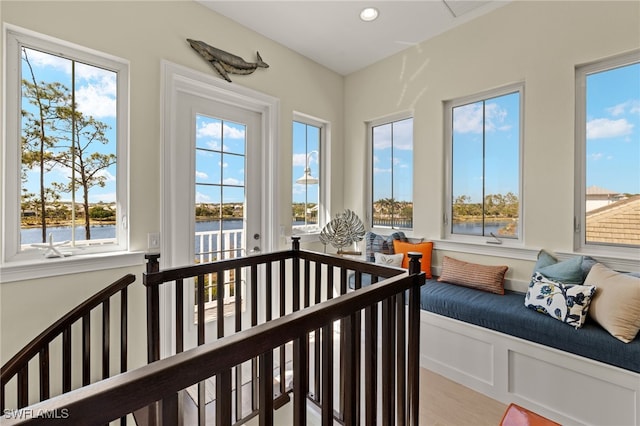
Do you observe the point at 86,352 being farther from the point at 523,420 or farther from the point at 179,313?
the point at 523,420

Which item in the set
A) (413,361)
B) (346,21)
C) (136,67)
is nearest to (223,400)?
(413,361)

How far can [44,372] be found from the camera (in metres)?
1.48

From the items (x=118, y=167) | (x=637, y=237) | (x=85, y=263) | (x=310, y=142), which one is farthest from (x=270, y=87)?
(x=637, y=237)

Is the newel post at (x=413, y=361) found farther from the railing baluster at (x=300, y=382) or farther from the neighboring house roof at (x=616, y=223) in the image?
the neighboring house roof at (x=616, y=223)

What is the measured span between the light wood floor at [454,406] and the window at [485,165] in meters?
1.27

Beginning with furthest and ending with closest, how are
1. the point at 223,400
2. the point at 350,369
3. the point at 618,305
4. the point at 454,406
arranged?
1. the point at 454,406
2. the point at 618,305
3. the point at 350,369
4. the point at 223,400

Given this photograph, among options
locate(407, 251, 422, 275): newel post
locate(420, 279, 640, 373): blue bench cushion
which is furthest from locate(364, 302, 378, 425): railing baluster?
locate(420, 279, 640, 373): blue bench cushion

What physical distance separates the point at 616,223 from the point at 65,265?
11.7 feet

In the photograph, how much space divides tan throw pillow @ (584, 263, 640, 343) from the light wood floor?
806 mm

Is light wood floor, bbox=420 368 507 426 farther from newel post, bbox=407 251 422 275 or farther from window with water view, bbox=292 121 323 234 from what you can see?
window with water view, bbox=292 121 323 234

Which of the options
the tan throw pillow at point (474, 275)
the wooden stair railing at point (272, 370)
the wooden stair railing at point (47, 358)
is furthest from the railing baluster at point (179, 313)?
the tan throw pillow at point (474, 275)

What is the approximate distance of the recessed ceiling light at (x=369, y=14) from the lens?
237 centimetres

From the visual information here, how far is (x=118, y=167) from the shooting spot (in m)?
1.94

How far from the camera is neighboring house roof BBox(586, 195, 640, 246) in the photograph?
1955 mm
